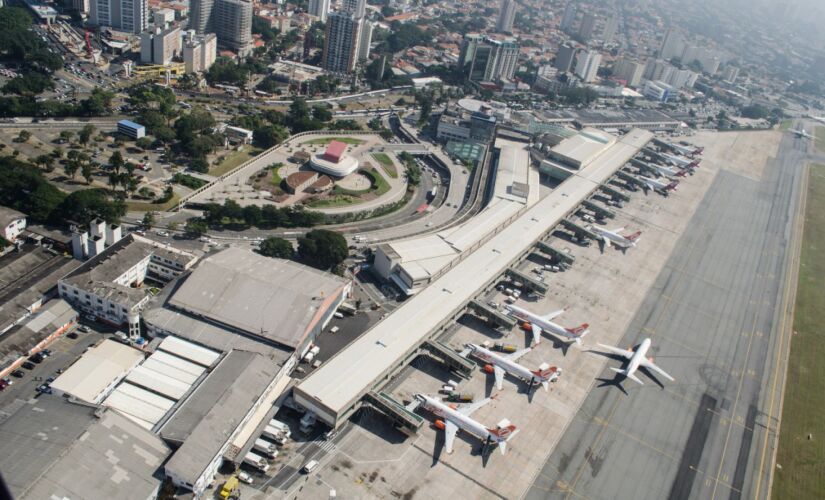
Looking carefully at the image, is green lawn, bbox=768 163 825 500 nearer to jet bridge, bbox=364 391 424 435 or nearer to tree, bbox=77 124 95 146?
jet bridge, bbox=364 391 424 435

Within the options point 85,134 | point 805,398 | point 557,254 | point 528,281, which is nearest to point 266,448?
point 528,281

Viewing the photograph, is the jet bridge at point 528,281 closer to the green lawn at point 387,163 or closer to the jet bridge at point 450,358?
the jet bridge at point 450,358

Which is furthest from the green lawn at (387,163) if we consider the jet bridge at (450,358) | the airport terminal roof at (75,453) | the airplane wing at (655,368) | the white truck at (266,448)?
the airport terminal roof at (75,453)

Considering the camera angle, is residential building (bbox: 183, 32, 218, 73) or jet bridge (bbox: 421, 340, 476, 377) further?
residential building (bbox: 183, 32, 218, 73)

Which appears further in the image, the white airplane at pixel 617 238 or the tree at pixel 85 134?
the tree at pixel 85 134

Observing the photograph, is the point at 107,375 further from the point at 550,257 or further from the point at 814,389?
the point at 814,389

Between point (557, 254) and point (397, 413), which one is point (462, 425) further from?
point (557, 254)

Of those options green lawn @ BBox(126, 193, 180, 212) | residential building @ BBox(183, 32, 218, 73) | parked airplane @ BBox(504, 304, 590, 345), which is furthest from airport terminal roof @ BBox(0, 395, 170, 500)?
residential building @ BBox(183, 32, 218, 73)
